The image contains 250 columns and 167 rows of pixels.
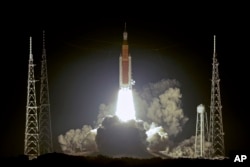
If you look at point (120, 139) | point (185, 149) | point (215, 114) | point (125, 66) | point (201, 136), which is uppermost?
point (125, 66)

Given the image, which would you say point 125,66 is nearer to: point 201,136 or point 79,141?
point 201,136

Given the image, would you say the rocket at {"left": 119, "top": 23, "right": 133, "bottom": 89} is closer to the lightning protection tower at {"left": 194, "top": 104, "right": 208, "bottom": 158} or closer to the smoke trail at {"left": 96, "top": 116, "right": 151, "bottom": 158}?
the smoke trail at {"left": 96, "top": 116, "right": 151, "bottom": 158}

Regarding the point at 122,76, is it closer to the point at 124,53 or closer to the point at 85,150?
the point at 124,53

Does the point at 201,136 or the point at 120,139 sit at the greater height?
the point at 201,136

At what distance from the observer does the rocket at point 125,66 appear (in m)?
89.1

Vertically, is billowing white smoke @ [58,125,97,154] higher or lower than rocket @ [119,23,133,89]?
lower

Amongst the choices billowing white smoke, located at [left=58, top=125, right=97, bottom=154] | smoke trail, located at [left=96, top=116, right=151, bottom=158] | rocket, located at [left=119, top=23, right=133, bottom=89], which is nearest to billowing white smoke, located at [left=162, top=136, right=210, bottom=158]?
smoke trail, located at [left=96, top=116, right=151, bottom=158]

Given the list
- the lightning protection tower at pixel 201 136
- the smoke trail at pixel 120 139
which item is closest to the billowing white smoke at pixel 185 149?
the lightning protection tower at pixel 201 136

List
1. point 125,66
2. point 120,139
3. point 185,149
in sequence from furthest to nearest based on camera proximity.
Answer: point 185,149, point 125,66, point 120,139

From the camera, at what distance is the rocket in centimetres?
8912

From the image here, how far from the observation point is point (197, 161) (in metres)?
78.7

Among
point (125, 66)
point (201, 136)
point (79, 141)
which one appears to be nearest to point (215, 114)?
point (201, 136)

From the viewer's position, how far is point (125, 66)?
3529 inches

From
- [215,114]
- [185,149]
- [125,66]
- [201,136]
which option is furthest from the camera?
[185,149]
